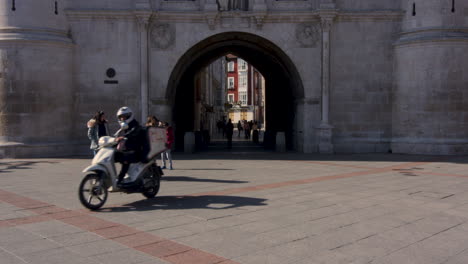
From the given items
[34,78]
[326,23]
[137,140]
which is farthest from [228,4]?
[137,140]

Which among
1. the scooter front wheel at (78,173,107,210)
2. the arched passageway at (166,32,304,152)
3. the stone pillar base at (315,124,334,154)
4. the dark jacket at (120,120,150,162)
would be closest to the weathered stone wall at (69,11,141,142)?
the arched passageway at (166,32,304,152)

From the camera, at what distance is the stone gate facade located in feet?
56.6

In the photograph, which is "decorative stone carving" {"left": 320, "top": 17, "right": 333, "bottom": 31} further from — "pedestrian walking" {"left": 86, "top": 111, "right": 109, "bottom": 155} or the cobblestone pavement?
"pedestrian walking" {"left": 86, "top": 111, "right": 109, "bottom": 155}

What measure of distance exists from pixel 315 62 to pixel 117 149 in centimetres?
1310

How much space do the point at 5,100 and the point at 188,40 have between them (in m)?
7.67

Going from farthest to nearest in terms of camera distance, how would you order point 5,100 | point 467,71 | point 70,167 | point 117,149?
point 467,71
point 5,100
point 70,167
point 117,149

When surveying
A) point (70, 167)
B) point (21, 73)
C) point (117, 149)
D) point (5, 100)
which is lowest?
point (70, 167)

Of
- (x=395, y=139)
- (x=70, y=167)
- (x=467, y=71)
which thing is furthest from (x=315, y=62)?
(x=70, y=167)

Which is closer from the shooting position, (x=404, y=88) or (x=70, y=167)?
(x=70, y=167)

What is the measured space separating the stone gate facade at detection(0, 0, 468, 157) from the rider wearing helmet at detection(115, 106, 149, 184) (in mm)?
10655

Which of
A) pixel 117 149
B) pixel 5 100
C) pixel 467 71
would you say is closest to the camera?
pixel 117 149

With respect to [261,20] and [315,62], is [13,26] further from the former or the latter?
[315,62]

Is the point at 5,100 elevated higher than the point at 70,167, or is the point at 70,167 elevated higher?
the point at 5,100

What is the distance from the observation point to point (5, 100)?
664 inches
